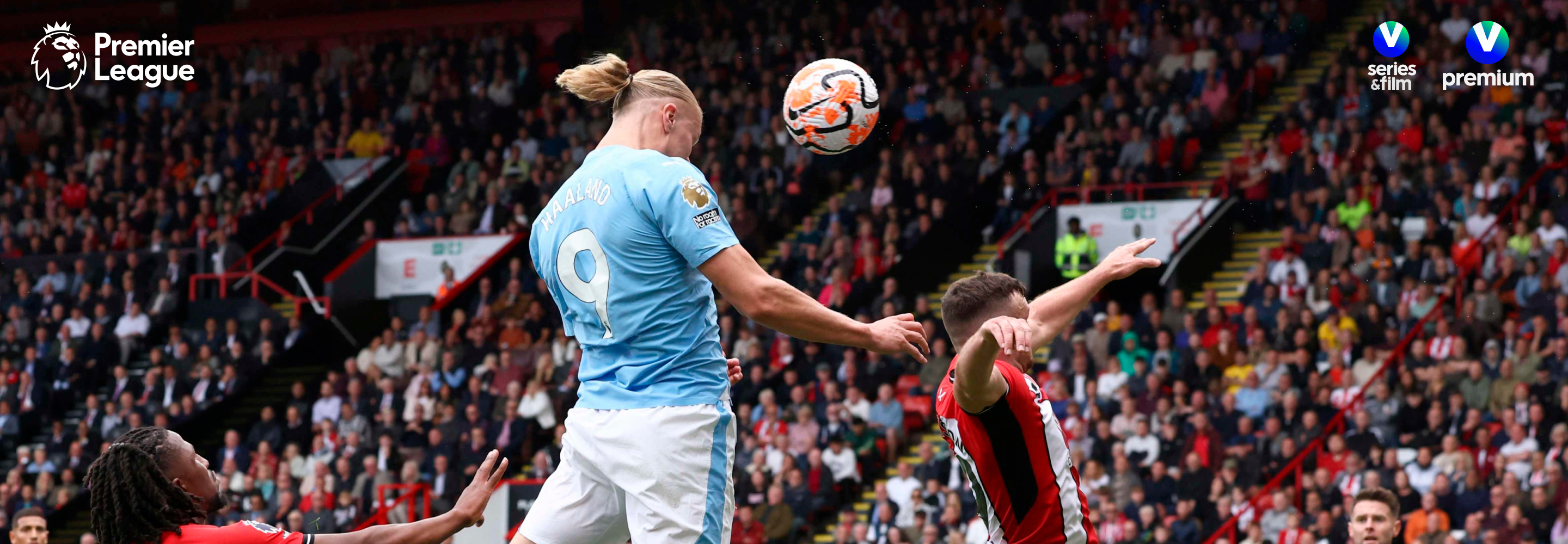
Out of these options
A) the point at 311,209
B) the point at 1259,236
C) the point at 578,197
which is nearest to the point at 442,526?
the point at 578,197

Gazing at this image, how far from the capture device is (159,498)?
15.2 ft

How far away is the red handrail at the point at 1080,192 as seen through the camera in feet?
61.7

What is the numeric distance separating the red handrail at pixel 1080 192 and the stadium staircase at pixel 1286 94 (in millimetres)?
659

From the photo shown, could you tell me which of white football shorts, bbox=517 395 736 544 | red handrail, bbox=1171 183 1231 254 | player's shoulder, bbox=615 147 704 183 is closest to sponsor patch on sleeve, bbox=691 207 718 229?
player's shoulder, bbox=615 147 704 183

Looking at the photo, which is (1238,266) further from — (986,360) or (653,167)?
(653,167)

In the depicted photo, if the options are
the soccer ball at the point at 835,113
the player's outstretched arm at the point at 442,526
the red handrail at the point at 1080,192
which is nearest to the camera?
the player's outstretched arm at the point at 442,526

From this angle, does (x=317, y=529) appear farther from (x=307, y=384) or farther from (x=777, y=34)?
(x=777, y=34)

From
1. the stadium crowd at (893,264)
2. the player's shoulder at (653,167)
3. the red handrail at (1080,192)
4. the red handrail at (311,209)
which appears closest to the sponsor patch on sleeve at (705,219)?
the player's shoulder at (653,167)

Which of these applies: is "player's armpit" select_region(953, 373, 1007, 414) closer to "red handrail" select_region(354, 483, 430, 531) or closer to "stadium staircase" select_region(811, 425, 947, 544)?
"stadium staircase" select_region(811, 425, 947, 544)

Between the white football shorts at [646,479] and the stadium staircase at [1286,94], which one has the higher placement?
the stadium staircase at [1286,94]

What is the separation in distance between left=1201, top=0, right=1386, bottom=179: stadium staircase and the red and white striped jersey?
14.9 m

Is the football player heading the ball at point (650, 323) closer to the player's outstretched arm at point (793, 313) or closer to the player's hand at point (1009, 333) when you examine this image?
the player's outstretched arm at point (793, 313)

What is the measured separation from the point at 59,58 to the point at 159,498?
2887cm

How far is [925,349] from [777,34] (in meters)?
20.4
